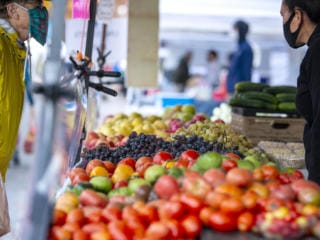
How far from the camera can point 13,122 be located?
3.37m

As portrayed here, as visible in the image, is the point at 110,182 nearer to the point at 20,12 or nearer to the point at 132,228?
the point at 132,228

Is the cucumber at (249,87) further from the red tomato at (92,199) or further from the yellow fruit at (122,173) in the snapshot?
the red tomato at (92,199)

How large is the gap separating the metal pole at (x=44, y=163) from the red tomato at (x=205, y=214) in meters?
0.52

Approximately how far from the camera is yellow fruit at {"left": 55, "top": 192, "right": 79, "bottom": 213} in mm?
2085

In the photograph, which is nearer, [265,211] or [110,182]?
[265,211]

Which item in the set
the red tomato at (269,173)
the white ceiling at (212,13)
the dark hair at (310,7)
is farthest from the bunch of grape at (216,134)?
the white ceiling at (212,13)

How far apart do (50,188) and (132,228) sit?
334 mm

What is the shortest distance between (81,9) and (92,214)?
2344 mm

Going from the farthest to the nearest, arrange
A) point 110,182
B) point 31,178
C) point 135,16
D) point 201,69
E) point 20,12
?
1. point 201,69
2. point 135,16
3. point 20,12
4. point 110,182
5. point 31,178

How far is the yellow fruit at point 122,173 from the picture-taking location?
8.51ft

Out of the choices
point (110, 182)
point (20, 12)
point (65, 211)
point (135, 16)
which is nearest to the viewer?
point (65, 211)

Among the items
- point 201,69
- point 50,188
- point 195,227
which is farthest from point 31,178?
point 201,69

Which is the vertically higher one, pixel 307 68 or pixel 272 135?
pixel 307 68

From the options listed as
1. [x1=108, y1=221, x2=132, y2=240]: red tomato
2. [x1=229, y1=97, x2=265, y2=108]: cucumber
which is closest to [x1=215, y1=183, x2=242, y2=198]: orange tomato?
[x1=108, y1=221, x2=132, y2=240]: red tomato
